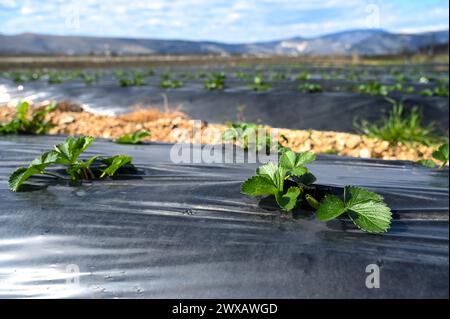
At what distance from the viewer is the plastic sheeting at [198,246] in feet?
4.07

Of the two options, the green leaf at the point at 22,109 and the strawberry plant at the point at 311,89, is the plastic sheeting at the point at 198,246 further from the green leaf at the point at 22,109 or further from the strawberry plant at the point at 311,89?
the strawberry plant at the point at 311,89

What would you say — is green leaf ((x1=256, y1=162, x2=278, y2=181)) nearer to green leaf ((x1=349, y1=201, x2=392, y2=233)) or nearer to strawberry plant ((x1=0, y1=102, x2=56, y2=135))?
green leaf ((x1=349, y1=201, x2=392, y2=233))

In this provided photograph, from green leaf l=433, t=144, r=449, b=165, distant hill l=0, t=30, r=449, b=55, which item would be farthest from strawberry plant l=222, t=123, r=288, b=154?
distant hill l=0, t=30, r=449, b=55

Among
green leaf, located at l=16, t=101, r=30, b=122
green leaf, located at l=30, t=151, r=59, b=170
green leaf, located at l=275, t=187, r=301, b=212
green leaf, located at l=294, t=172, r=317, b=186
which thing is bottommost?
green leaf, located at l=275, t=187, r=301, b=212

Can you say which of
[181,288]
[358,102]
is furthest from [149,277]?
[358,102]

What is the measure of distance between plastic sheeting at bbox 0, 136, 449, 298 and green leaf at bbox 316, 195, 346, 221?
2.3 inches

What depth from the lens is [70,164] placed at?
1.95 m

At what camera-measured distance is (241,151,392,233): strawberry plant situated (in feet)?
4.74

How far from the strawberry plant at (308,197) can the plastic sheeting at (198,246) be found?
49 millimetres

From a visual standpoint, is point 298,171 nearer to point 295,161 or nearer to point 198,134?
point 295,161

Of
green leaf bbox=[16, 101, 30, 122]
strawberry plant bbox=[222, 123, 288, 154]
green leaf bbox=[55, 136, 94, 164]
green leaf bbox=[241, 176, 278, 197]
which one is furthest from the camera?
green leaf bbox=[16, 101, 30, 122]
